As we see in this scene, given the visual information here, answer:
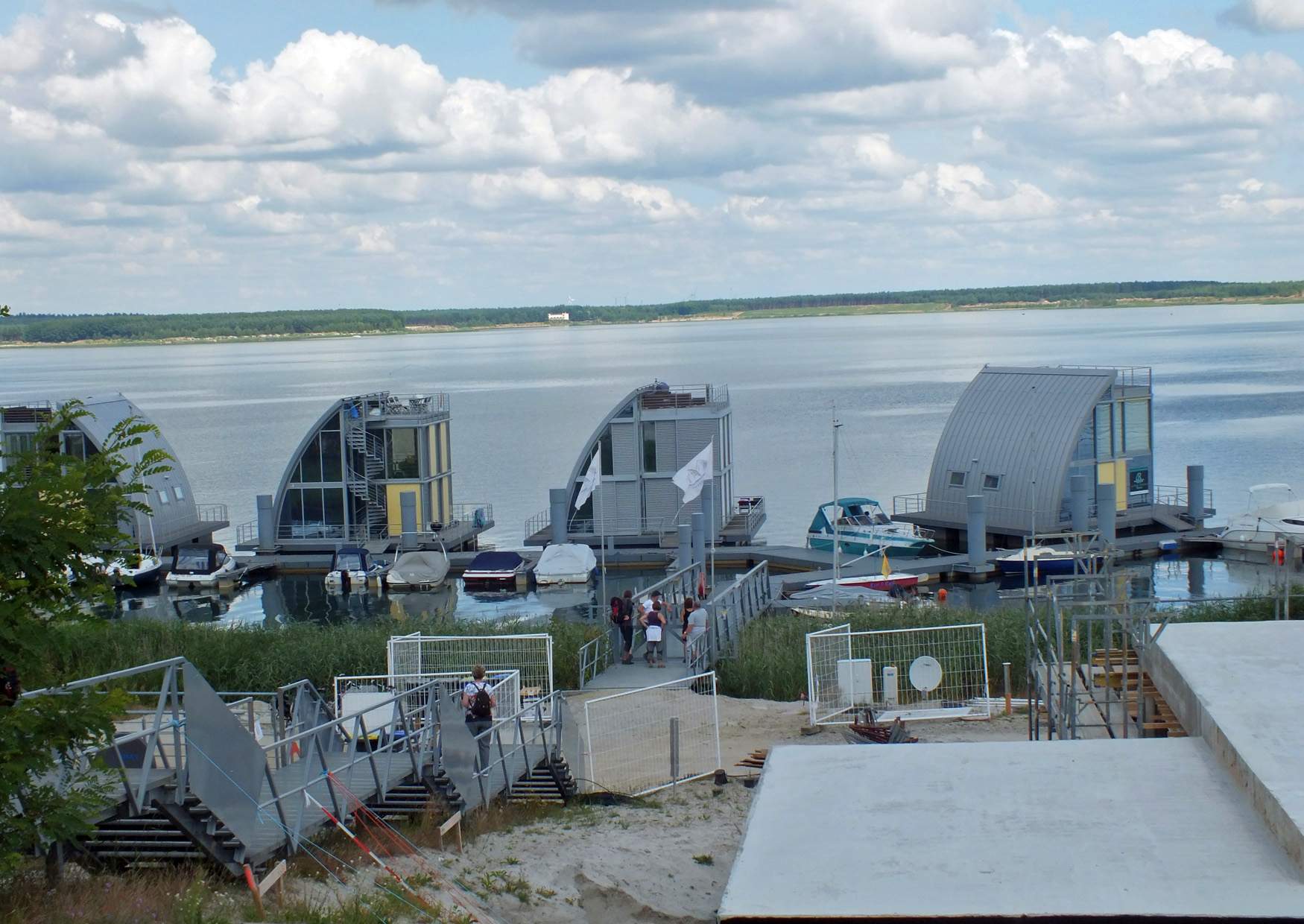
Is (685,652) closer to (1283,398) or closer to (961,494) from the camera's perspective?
(961,494)

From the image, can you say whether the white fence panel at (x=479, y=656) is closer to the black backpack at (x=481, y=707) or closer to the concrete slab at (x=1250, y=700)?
the black backpack at (x=481, y=707)

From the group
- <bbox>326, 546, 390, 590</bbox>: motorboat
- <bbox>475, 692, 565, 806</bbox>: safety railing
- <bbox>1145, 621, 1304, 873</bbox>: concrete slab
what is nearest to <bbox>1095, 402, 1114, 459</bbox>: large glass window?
<bbox>326, 546, 390, 590</bbox>: motorboat

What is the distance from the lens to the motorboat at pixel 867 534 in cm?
4909

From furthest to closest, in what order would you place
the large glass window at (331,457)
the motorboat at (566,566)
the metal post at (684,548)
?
the large glass window at (331,457)
the motorboat at (566,566)
the metal post at (684,548)

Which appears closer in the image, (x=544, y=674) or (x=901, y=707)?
(x=901, y=707)

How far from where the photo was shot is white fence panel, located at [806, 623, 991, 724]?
2128cm

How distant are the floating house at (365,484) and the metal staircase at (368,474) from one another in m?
0.02

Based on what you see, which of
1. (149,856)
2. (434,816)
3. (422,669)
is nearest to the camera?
(149,856)

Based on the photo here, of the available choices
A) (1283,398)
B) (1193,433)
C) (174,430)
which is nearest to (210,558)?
(1193,433)

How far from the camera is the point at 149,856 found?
443 inches

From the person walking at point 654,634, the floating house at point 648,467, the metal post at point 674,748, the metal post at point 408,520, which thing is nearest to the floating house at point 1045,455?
the floating house at point 648,467

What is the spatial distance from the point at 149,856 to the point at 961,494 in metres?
40.8

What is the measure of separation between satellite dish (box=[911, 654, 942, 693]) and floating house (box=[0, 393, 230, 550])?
30266 millimetres

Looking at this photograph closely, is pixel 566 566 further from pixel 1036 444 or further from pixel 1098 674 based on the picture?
pixel 1098 674
